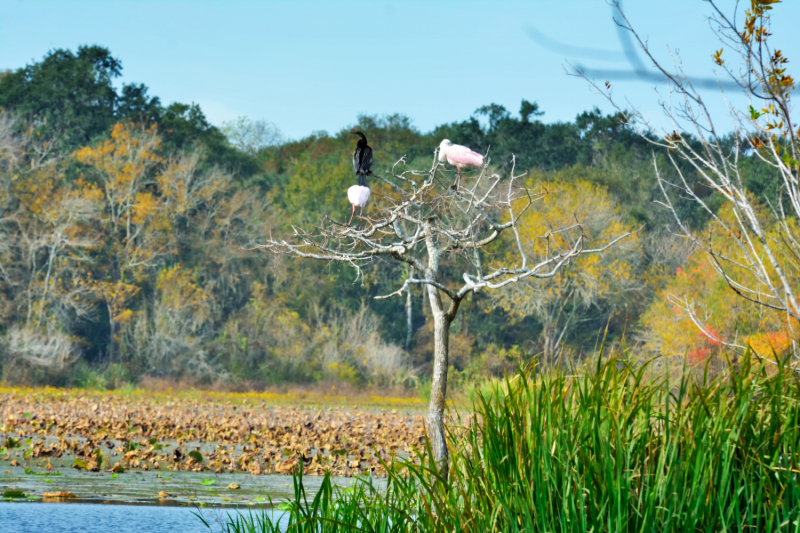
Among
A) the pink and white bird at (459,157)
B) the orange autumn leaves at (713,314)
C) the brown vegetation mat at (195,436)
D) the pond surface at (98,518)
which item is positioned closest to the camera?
the pond surface at (98,518)

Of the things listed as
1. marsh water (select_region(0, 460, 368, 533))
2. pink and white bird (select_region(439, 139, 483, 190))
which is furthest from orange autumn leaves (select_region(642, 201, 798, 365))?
marsh water (select_region(0, 460, 368, 533))

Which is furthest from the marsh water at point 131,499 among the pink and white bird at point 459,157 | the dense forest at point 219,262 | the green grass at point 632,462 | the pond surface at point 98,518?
the dense forest at point 219,262

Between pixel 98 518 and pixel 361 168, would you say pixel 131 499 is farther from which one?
pixel 361 168

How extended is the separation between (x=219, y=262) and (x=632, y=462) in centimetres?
3423

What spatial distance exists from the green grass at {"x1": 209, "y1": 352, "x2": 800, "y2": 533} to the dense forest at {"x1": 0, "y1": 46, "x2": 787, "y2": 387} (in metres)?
22.4

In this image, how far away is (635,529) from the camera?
4023 mm

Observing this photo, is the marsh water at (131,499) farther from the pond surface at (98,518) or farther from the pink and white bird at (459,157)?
the pink and white bird at (459,157)

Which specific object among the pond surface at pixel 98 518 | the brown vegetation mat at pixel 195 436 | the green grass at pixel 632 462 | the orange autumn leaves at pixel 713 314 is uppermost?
the orange autumn leaves at pixel 713 314

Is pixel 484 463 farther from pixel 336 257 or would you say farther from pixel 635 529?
pixel 336 257

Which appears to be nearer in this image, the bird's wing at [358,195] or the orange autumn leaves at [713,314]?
the bird's wing at [358,195]

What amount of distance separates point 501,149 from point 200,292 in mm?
16134

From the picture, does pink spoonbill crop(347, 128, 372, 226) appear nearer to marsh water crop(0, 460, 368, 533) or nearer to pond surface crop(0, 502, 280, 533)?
marsh water crop(0, 460, 368, 533)

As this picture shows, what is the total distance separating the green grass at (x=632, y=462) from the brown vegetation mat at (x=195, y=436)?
14.8ft

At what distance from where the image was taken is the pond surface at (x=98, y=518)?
759 centimetres
